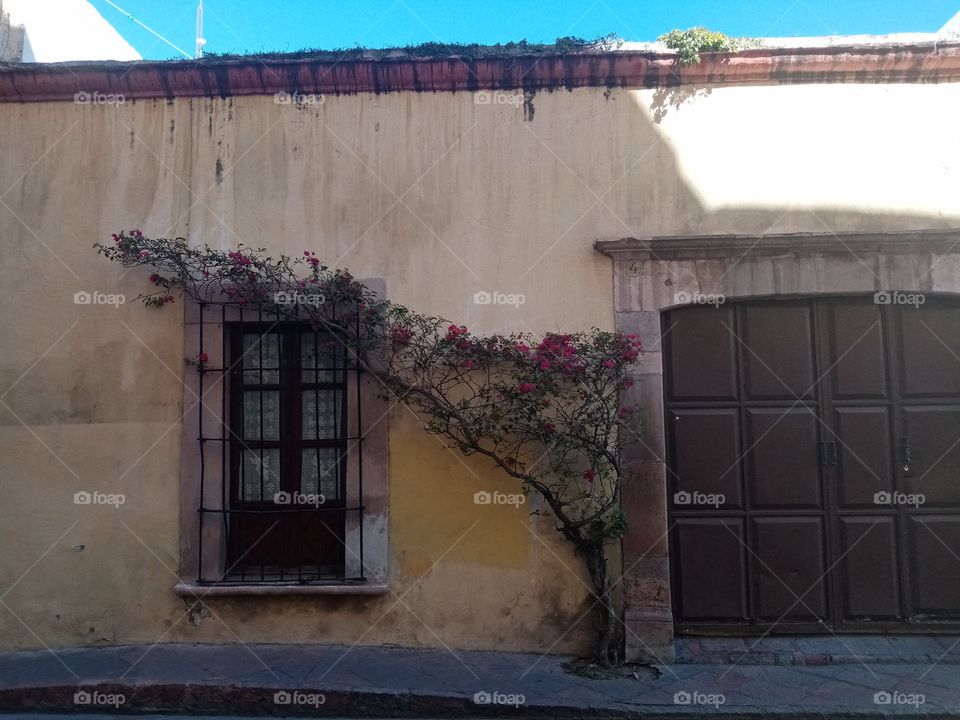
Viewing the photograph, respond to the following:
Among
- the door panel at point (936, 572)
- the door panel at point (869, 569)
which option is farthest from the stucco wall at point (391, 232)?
the door panel at point (936, 572)

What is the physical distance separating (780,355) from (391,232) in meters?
3.00

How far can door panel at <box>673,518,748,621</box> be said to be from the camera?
530 centimetres

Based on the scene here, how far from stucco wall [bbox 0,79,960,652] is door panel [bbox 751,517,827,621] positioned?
133 cm

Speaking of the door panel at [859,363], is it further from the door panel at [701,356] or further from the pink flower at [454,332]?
the pink flower at [454,332]

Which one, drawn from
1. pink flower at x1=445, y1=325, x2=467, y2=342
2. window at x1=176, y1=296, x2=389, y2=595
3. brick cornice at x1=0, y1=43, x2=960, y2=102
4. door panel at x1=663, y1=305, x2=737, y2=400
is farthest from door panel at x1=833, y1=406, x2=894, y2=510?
window at x1=176, y1=296, x2=389, y2=595

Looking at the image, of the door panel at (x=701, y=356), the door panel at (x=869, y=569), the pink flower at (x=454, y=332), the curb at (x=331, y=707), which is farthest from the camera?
the door panel at (x=701, y=356)

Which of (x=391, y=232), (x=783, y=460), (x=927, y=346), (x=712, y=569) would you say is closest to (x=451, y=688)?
(x=712, y=569)

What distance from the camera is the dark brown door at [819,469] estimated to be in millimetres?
5273

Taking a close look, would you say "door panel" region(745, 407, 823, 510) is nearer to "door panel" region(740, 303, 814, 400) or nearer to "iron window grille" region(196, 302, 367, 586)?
"door panel" region(740, 303, 814, 400)

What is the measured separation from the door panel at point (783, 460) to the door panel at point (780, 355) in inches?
6.2

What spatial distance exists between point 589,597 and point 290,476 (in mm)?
2353

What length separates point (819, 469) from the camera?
5.32 m

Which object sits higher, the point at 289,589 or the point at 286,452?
the point at 286,452

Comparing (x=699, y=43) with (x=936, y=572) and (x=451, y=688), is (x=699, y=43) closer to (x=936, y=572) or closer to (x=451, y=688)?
(x=936, y=572)
